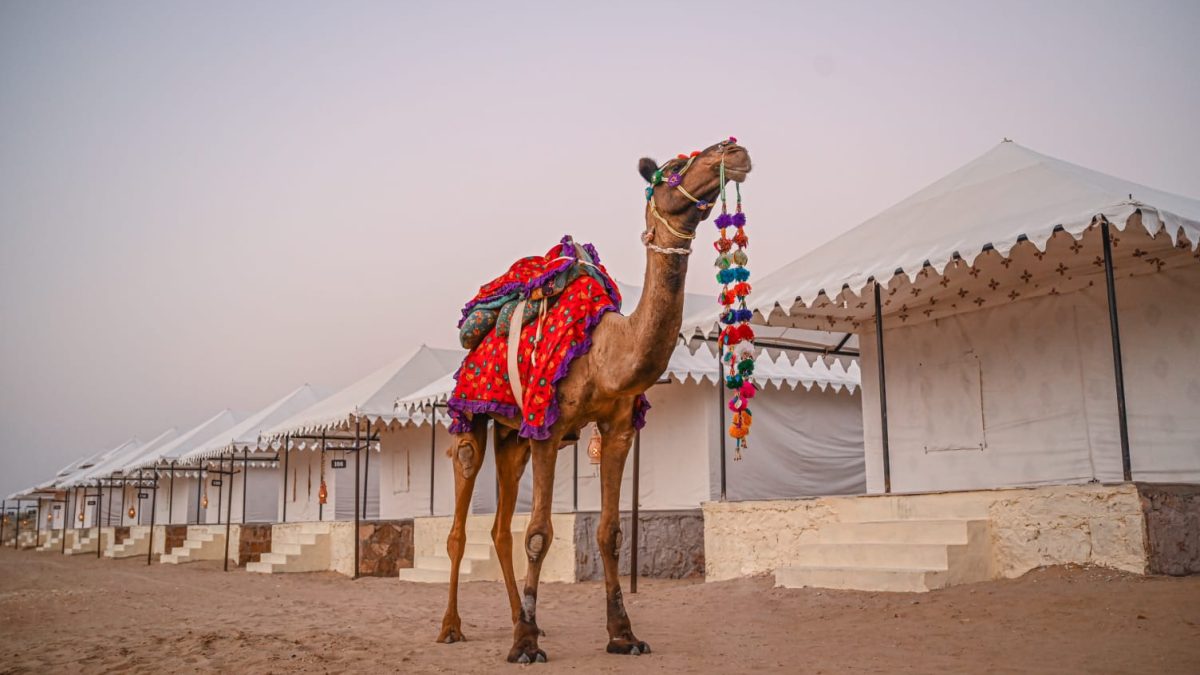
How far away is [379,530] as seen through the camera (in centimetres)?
1778

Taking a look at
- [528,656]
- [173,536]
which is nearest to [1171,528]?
[528,656]

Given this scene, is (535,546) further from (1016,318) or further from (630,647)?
(1016,318)

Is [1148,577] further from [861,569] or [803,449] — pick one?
[803,449]

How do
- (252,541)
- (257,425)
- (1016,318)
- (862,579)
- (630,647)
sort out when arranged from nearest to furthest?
(630,647) < (862,579) < (1016,318) < (252,541) < (257,425)

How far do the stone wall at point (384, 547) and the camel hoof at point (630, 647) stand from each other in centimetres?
1289

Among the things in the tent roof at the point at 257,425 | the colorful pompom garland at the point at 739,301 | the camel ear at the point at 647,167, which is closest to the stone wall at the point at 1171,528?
the colorful pompom garland at the point at 739,301

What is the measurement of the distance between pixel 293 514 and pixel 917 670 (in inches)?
1090

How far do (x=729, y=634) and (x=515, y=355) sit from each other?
2.38 meters

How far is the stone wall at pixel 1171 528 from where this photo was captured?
6469 millimetres

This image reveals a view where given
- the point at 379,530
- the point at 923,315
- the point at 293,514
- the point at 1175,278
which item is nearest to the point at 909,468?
the point at 923,315

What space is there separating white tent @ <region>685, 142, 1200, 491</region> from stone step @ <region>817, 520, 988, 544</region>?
124cm

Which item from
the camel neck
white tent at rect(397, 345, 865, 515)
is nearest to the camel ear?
the camel neck

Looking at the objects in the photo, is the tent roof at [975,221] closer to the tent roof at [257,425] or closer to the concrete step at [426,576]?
the concrete step at [426,576]

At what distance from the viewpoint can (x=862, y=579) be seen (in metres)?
7.45
